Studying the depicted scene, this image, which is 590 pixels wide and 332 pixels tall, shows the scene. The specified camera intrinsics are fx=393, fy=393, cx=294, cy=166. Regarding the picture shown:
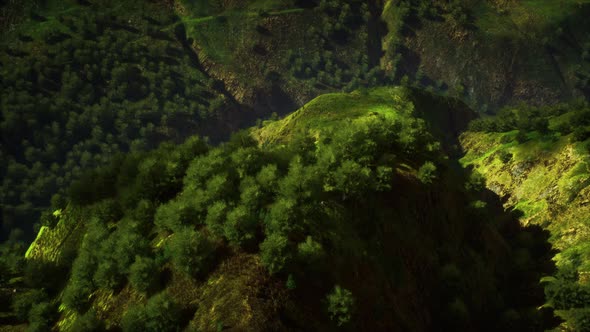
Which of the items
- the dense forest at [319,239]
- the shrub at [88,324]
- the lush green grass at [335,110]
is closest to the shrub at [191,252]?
the dense forest at [319,239]

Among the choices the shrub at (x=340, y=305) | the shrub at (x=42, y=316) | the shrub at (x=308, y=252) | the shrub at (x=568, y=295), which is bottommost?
the shrub at (x=42, y=316)

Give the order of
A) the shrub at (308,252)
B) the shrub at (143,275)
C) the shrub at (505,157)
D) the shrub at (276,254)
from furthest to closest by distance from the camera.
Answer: the shrub at (505,157)
the shrub at (143,275)
the shrub at (308,252)
the shrub at (276,254)

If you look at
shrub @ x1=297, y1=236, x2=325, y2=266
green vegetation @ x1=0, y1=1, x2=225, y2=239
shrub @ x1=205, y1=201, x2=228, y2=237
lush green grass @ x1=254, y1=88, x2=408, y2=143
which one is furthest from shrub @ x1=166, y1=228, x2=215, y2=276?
green vegetation @ x1=0, y1=1, x2=225, y2=239

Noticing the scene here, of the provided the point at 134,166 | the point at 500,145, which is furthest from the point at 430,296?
the point at 500,145

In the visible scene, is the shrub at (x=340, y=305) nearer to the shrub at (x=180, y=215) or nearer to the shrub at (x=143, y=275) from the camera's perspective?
the shrub at (x=180, y=215)

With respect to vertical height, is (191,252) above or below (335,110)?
above

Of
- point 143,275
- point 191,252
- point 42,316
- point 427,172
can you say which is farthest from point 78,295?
point 427,172

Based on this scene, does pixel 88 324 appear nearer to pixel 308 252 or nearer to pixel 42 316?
pixel 42 316
